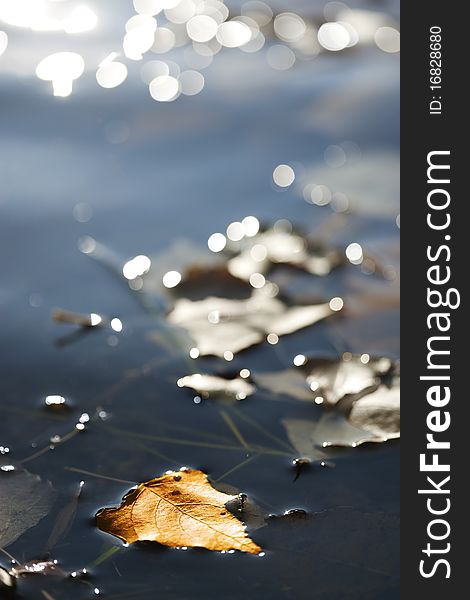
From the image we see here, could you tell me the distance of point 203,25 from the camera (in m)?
2.69

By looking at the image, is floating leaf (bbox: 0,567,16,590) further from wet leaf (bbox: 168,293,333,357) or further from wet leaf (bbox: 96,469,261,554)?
wet leaf (bbox: 168,293,333,357)

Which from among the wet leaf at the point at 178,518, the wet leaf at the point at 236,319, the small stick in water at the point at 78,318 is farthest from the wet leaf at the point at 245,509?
the small stick in water at the point at 78,318

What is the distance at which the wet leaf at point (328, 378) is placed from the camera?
129 centimetres

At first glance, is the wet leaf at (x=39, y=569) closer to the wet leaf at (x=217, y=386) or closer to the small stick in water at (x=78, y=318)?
the wet leaf at (x=217, y=386)

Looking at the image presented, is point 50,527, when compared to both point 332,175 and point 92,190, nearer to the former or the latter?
point 92,190

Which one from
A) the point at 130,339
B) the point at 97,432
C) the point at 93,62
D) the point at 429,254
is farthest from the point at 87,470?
the point at 93,62

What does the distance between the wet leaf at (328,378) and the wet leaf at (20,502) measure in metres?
0.40

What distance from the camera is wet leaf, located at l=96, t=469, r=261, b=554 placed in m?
0.99

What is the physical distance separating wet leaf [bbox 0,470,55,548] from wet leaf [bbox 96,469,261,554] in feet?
0.26

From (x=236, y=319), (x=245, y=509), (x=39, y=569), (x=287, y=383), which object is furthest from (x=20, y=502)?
(x=236, y=319)

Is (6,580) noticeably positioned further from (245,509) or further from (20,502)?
(245,509)

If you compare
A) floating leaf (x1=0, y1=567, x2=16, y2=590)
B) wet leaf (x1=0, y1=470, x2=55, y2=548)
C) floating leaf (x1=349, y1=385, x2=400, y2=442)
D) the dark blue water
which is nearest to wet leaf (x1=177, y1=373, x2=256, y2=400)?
the dark blue water

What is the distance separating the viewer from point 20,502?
1.03 m

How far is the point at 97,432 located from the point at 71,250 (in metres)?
0.58
